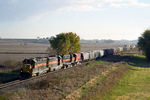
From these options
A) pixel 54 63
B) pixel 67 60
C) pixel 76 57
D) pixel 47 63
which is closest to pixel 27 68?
pixel 47 63

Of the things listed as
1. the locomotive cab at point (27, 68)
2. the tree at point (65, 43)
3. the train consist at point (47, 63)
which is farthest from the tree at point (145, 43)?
the locomotive cab at point (27, 68)

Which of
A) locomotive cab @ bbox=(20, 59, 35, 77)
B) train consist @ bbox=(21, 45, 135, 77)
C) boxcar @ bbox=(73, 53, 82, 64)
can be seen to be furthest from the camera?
boxcar @ bbox=(73, 53, 82, 64)

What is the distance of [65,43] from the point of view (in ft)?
192

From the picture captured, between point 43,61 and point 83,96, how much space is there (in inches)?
592

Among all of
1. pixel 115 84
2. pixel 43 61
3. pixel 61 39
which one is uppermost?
pixel 61 39

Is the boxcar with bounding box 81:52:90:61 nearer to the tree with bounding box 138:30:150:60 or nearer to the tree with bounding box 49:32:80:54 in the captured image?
the tree with bounding box 49:32:80:54

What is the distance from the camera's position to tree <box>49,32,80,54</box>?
5775cm

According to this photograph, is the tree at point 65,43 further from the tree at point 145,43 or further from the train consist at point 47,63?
the tree at point 145,43

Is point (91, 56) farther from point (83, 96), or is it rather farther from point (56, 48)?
point (83, 96)

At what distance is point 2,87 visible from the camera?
77.9ft

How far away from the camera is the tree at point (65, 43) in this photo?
5775 cm

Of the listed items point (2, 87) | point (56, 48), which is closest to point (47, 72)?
point (2, 87)

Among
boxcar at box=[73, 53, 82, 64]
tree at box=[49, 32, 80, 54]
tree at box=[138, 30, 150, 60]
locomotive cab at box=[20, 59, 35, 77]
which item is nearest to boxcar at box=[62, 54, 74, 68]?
boxcar at box=[73, 53, 82, 64]

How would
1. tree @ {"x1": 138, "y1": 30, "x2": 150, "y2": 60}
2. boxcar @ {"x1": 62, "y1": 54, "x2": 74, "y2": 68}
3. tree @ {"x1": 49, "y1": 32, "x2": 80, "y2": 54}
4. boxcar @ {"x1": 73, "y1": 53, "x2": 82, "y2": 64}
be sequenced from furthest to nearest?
tree @ {"x1": 138, "y1": 30, "x2": 150, "y2": 60} → tree @ {"x1": 49, "y1": 32, "x2": 80, "y2": 54} → boxcar @ {"x1": 73, "y1": 53, "x2": 82, "y2": 64} → boxcar @ {"x1": 62, "y1": 54, "x2": 74, "y2": 68}
